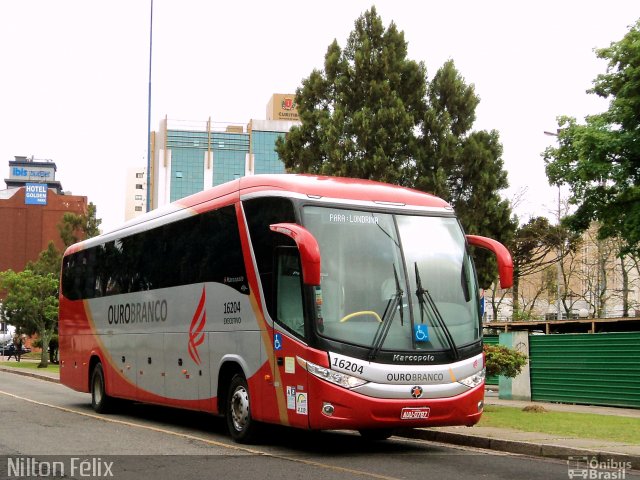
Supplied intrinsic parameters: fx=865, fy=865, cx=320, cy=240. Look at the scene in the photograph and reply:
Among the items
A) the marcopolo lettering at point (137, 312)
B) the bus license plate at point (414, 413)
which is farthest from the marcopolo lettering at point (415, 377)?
the marcopolo lettering at point (137, 312)

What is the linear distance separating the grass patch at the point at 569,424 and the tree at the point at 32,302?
38.8 m

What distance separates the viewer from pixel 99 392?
62.8 ft

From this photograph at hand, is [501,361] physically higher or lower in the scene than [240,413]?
higher

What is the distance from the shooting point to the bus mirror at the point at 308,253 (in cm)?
1023

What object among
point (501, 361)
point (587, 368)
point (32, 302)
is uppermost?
point (32, 302)

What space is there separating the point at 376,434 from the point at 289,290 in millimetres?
3442

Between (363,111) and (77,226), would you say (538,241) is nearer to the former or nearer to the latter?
(77,226)

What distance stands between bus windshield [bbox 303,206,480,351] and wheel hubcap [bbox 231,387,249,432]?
7.59 ft

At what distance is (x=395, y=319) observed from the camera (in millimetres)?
11242

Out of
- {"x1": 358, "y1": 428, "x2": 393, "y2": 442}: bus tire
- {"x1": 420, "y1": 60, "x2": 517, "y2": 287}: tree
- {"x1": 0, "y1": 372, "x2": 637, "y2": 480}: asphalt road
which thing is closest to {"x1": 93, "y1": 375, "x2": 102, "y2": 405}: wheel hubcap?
{"x1": 0, "y1": 372, "x2": 637, "y2": 480}: asphalt road

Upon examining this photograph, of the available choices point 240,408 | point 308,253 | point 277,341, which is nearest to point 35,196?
point 240,408

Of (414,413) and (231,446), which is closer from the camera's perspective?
(414,413)

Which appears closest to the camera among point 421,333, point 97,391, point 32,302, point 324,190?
point 421,333

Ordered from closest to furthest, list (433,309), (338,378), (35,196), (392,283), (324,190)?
(338,378), (392,283), (433,309), (324,190), (35,196)
